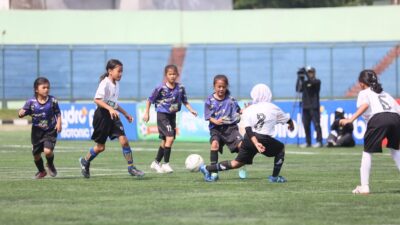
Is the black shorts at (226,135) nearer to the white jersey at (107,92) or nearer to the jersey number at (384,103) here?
the white jersey at (107,92)

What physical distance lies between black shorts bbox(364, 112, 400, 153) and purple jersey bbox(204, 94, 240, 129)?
3954 mm

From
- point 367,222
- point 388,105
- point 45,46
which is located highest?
point 45,46

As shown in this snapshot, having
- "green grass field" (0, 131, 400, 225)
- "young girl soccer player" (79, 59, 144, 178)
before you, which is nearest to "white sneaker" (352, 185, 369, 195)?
"green grass field" (0, 131, 400, 225)

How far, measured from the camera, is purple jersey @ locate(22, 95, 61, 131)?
1766cm

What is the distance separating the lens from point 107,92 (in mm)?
17844

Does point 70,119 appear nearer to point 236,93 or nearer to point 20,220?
point 236,93

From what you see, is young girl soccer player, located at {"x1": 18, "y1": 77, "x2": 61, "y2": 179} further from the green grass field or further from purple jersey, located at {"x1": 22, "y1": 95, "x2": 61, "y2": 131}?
the green grass field

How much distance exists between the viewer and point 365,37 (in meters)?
55.0

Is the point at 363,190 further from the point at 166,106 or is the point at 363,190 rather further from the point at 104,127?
the point at 166,106

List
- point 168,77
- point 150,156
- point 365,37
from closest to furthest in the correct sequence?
point 168,77, point 150,156, point 365,37

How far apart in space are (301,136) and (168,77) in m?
13.1

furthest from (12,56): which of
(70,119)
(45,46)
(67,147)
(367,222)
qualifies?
(367,222)

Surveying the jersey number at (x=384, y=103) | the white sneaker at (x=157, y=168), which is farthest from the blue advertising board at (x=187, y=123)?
the jersey number at (x=384, y=103)

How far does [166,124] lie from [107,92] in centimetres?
232
